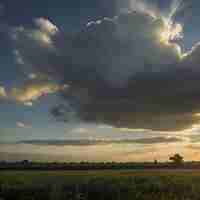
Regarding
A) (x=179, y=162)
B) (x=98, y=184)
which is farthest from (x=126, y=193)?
(x=179, y=162)

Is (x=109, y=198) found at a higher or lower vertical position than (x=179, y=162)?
lower

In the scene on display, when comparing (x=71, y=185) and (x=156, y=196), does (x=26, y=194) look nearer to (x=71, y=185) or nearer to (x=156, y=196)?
(x=71, y=185)

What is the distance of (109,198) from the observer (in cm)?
1897

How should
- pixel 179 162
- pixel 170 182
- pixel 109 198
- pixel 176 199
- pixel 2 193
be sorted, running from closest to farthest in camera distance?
pixel 176 199
pixel 109 198
pixel 2 193
pixel 170 182
pixel 179 162

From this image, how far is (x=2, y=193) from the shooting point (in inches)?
810

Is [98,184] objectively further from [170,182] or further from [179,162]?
[179,162]

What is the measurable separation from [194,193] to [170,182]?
3749mm

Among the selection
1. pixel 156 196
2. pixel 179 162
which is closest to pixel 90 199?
pixel 156 196

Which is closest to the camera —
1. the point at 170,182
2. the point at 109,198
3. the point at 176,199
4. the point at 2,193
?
the point at 176,199

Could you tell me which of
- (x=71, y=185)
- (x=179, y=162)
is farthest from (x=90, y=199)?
(x=179, y=162)

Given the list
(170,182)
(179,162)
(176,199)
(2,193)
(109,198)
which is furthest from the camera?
(179,162)

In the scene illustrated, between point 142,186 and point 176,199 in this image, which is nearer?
point 176,199

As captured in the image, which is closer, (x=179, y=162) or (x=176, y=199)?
(x=176, y=199)

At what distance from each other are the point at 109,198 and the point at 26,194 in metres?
5.12
